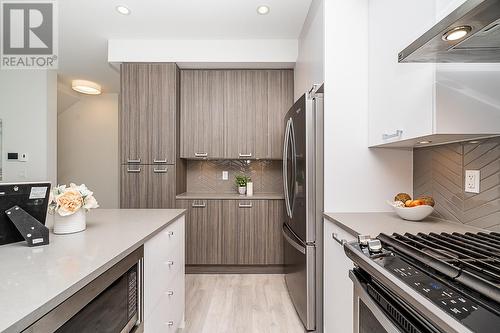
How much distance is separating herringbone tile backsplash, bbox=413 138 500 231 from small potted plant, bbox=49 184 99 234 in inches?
75.7

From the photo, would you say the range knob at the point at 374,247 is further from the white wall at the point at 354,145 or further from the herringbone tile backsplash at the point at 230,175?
the herringbone tile backsplash at the point at 230,175

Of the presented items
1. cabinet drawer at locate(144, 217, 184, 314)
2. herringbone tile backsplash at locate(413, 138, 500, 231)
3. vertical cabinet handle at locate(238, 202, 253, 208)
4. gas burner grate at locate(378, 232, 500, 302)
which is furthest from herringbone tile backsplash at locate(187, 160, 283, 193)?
gas burner grate at locate(378, 232, 500, 302)

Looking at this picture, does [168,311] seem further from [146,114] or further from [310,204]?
[146,114]

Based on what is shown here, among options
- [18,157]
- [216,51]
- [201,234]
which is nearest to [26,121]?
[18,157]

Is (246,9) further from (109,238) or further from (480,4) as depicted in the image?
(109,238)

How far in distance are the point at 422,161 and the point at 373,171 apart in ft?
1.02

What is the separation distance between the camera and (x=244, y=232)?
2.96 m

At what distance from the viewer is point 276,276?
115 inches

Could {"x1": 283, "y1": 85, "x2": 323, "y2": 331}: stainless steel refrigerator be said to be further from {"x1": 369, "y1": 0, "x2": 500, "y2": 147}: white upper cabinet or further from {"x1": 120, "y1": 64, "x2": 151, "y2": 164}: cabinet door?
{"x1": 120, "y1": 64, "x2": 151, "y2": 164}: cabinet door

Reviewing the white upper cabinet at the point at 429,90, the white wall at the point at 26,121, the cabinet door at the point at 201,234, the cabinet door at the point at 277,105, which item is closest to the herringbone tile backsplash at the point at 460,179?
the white upper cabinet at the point at 429,90

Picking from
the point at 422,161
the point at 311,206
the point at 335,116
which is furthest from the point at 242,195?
the point at 422,161

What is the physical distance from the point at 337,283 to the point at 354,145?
94 cm

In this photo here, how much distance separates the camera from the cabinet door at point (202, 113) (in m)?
3.18

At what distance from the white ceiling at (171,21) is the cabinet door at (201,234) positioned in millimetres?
1942
